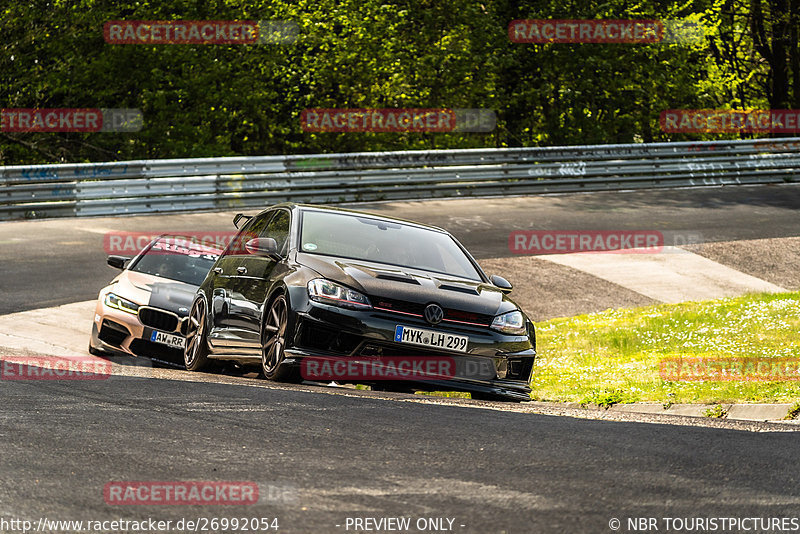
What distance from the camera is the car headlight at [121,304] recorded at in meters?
12.5

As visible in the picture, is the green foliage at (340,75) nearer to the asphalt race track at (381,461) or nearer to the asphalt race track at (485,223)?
the asphalt race track at (485,223)

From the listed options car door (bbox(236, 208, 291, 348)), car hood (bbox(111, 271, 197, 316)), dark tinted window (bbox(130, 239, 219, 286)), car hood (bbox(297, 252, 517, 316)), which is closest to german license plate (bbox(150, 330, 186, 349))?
car hood (bbox(111, 271, 197, 316))

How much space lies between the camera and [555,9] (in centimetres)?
2989

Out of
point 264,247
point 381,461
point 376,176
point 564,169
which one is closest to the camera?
point 381,461

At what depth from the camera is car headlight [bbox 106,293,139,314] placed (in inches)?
492

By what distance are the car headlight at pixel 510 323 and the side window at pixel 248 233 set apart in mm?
2829

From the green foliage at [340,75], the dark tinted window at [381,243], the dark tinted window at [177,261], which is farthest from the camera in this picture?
the green foliage at [340,75]

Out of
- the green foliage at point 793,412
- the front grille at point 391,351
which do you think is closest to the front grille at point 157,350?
the front grille at point 391,351

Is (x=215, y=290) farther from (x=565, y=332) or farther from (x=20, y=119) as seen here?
(x=20, y=119)

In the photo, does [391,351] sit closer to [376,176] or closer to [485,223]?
[485,223]

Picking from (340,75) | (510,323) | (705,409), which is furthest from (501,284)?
(340,75)

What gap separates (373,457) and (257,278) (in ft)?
13.1

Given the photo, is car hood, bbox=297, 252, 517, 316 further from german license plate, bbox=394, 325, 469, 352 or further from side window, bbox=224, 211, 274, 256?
side window, bbox=224, 211, 274, 256

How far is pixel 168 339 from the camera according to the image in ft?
40.5
